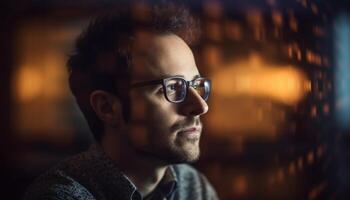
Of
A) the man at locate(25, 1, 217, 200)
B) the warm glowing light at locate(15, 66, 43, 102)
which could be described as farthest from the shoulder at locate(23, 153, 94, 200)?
the warm glowing light at locate(15, 66, 43, 102)

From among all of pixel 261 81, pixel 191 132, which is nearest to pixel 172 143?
pixel 191 132

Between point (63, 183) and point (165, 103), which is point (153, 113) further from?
point (63, 183)

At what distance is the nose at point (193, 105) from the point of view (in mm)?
551

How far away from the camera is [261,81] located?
595mm

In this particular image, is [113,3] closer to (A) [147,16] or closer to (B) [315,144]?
(A) [147,16]

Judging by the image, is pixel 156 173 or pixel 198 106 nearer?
pixel 198 106

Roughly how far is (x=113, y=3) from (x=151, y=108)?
0.15 metres

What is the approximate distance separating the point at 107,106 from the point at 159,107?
8cm

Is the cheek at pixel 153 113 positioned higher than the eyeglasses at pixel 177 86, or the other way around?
the eyeglasses at pixel 177 86

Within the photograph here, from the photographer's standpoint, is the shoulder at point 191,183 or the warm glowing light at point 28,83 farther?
the shoulder at point 191,183

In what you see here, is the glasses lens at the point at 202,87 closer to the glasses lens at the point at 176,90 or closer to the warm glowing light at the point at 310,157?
the glasses lens at the point at 176,90

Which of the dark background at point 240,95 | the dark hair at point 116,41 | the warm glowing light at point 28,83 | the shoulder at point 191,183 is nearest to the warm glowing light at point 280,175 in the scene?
the dark background at point 240,95

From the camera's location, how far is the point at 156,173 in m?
0.66

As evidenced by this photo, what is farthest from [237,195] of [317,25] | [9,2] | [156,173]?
[9,2]
